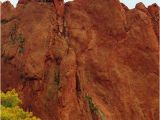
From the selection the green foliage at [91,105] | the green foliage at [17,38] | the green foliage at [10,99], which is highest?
the green foliage at [17,38]

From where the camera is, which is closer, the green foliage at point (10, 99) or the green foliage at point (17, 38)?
the green foliage at point (10, 99)

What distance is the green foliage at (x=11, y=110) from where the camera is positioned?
30.6 meters

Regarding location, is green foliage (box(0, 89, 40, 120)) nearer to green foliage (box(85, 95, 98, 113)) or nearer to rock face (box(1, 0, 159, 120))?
rock face (box(1, 0, 159, 120))

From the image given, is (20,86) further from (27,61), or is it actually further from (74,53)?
(74,53)

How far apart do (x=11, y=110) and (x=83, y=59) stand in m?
11.0

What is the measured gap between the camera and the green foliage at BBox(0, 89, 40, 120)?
101ft

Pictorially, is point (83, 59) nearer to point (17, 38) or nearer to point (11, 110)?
point (17, 38)

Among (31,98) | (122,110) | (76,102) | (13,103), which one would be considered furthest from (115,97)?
(13,103)

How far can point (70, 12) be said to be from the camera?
140 ft

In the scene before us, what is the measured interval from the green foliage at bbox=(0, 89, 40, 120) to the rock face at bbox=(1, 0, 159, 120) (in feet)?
14.1

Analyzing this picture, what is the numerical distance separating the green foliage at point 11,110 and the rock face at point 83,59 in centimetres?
430

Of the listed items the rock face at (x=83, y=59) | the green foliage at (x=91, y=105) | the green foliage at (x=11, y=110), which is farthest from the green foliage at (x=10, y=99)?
→ the green foliage at (x=91, y=105)

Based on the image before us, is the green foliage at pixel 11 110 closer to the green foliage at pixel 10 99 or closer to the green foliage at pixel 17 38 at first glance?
the green foliage at pixel 10 99

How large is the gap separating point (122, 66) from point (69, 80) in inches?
260
